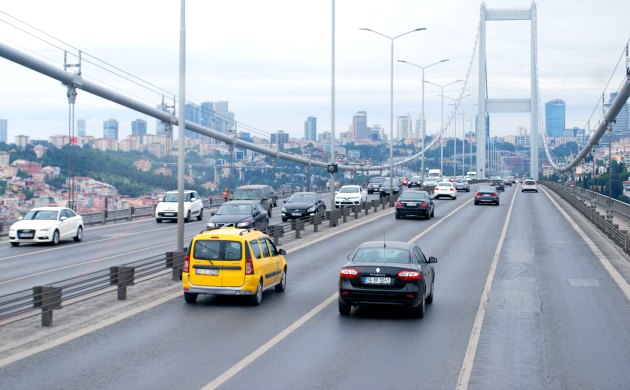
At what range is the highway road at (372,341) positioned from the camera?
11.1 m

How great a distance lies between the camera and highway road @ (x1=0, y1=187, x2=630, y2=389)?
1110cm

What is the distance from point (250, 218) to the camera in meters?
34.2

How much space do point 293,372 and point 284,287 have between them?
8.67 meters

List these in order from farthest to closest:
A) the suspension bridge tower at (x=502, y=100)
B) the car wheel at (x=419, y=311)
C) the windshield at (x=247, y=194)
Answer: the suspension bridge tower at (x=502, y=100), the windshield at (x=247, y=194), the car wheel at (x=419, y=311)

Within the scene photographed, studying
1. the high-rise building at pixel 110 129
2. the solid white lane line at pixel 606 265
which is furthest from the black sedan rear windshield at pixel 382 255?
the high-rise building at pixel 110 129

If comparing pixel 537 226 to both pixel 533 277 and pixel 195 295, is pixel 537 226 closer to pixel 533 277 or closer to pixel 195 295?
pixel 533 277

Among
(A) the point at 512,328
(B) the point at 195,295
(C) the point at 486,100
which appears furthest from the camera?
(C) the point at 486,100

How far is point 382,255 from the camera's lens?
16.5 m

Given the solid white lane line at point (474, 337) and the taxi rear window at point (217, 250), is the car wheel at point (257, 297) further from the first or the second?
the solid white lane line at point (474, 337)

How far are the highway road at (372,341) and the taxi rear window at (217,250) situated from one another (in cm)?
101

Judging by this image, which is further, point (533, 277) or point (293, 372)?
point (533, 277)

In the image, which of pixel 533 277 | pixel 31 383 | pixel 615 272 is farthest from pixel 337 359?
pixel 615 272

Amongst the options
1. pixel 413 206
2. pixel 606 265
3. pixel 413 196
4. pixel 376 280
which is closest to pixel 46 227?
pixel 606 265

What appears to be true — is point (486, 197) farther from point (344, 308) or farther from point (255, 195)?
point (344, 308)
